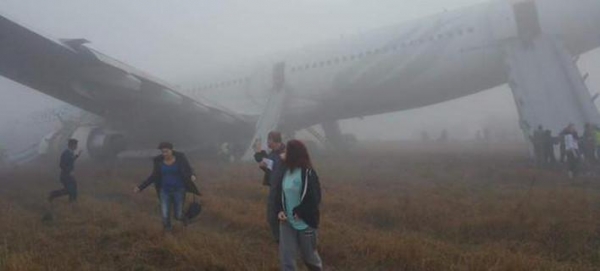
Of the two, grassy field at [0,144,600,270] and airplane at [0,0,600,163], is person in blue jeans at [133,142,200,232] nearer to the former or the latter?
grassy field at [0,144,600,270]

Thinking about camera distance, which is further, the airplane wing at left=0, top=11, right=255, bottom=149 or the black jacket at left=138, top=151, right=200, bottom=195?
the airplane wing at left=0, top=11, right=255, bottom=149

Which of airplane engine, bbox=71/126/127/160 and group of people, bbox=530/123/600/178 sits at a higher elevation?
airplane engine, bbox=71/126/127/160

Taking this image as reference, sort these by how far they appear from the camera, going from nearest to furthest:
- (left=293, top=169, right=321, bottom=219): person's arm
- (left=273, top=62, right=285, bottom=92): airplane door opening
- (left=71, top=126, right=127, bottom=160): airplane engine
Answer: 1. (left=293, top=169, right=321, bottom=219): person's arm
2. (left=71, top=126, right=127, bottom=160): airplane engine
3. (left=273, top=62, right=285, bottom=92): airplane door opening

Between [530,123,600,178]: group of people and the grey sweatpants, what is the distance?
10621mm

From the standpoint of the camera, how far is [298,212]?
16.5ft

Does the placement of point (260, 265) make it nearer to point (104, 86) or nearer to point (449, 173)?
point (449, 173)

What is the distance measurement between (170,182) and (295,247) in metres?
3.46

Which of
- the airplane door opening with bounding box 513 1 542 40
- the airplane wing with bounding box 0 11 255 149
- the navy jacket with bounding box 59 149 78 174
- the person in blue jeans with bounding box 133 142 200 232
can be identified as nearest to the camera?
the person in blue jeans with bounding box 133 142 200 232

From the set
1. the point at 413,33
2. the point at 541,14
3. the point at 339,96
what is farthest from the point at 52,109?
the point at 541,14

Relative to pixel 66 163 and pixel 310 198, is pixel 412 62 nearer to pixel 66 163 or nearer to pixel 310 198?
pixel 66 163

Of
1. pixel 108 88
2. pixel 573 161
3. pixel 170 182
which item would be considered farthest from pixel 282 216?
pixel 108 88

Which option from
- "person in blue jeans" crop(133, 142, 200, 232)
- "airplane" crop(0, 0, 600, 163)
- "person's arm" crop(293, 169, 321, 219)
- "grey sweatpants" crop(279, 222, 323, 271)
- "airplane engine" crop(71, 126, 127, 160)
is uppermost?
"airplane" crop(0, 0, 600, 163)

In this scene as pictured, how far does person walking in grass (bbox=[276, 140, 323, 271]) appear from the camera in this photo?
5.05 m

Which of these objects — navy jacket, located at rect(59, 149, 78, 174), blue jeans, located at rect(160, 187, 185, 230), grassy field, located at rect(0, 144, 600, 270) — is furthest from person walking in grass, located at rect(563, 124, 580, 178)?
navy jacket, located at rect(59, 149, 78, 174)
